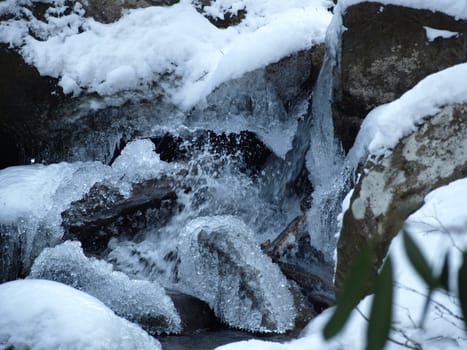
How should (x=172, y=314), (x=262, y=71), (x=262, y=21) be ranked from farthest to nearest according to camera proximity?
(x=262, y=21)
(x=262, y=71)
(x=172, y=314)

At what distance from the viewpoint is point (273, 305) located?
4.46 meters

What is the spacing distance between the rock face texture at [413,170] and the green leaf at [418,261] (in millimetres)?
1868

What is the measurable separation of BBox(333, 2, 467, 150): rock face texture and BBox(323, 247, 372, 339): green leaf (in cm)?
409

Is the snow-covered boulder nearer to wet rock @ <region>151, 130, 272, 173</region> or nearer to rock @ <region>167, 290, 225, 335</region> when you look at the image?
rock @ <region>167, 290, 225, 335</region>

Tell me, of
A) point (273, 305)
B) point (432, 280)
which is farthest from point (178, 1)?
point (432, 280)

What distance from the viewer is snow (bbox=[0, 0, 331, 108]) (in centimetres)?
593

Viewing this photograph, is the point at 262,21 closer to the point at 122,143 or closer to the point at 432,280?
the point at 122,143

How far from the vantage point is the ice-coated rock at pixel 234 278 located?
4465 mm

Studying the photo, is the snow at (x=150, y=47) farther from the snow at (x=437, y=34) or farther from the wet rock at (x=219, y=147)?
the snow at (x=437, y=34)

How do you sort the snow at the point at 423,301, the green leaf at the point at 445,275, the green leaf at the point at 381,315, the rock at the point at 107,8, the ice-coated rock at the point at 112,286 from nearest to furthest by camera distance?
the green leaf at the point at 381,315, the green leaf at the point at 445,275, the snow at the point at 423,301, the ice-coated rock at the point at 112,286, the rock at the point at 107,8

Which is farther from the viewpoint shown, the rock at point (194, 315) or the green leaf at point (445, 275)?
the rock at point (194, 315)

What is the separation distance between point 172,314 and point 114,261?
3.61 ft

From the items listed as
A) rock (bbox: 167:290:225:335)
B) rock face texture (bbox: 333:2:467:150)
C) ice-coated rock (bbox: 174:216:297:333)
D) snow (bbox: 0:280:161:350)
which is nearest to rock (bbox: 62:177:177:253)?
ice-coated rock (bbox: 174:216:297:333)

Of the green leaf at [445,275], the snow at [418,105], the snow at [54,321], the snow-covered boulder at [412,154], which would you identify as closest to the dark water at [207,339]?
the snow at [54,321]
